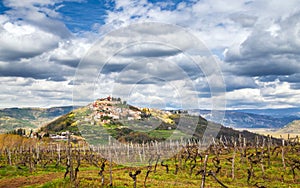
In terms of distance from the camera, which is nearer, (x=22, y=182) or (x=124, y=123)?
(x=22, y=182)

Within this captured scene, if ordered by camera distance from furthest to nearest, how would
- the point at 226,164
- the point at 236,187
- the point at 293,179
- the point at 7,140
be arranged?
the point at 7,140, the point at 226,164, the point at 293,179, the point at 236,187

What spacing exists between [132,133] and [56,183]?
155m

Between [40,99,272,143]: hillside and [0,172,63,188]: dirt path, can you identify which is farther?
[40,99,272,143]: hillside

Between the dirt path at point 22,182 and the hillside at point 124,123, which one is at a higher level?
the hillside at point 124,123

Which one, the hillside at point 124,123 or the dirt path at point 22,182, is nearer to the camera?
the dirt path at point 22,182

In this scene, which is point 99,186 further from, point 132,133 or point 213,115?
point 132,133

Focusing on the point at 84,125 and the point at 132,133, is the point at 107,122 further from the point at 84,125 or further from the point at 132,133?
the point at 132,133

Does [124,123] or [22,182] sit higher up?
[124,123]

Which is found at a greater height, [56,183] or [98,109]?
[98,109]

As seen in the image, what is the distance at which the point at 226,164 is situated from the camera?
51.0 metres

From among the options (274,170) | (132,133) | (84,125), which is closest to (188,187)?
(274,170)

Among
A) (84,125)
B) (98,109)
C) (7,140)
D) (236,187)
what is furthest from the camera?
(7,140)

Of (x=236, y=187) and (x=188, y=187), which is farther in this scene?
(x=236, y=187)

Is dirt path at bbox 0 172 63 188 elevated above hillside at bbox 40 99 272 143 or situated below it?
below
